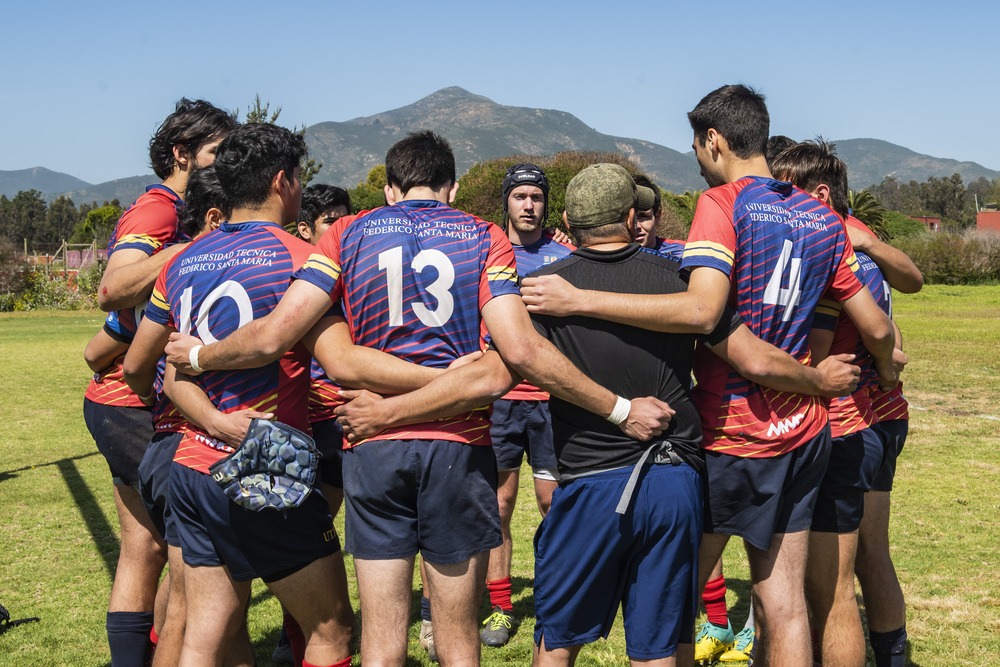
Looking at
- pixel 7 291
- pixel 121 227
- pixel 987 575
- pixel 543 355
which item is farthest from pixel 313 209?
pixel 7 291

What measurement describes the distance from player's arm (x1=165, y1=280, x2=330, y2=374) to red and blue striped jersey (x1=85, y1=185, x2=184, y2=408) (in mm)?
898

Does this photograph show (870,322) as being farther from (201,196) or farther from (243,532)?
(201,196)

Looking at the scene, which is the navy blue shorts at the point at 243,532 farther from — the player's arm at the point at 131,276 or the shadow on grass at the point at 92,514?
the shadow on grass at the point at 92,514

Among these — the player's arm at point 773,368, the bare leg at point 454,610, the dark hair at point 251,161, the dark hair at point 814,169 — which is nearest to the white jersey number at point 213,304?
the dark hair at point 251,161

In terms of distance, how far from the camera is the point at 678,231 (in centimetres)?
4262

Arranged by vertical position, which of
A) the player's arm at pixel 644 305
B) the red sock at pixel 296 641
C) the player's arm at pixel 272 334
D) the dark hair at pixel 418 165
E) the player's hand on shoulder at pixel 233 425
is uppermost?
the dark hair at pixel 418 165

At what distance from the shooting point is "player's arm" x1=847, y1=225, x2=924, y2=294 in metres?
4.10

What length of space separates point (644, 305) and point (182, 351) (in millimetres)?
1706

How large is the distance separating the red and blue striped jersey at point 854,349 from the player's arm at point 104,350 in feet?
10.1

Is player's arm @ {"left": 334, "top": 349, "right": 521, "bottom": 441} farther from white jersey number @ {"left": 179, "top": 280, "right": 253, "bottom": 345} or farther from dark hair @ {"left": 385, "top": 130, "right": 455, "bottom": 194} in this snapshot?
dark hair @ {"left": 385, "top": 130, "right": 455, "bottom": 194}

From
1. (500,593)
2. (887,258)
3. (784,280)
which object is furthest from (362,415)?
(500,593)

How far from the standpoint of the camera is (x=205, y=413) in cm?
347

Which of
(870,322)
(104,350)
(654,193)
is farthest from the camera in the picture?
(654,193)

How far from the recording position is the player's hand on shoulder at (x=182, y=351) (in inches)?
136
